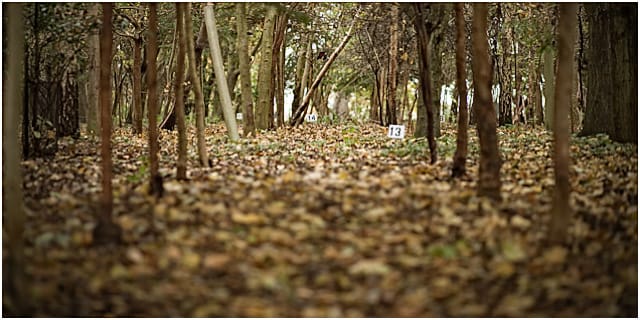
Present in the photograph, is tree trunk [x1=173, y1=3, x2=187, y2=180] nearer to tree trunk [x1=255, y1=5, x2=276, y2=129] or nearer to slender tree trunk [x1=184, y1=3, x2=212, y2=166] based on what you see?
slender tree trunk [x1=184, y1=3, x2=212, y2=166]

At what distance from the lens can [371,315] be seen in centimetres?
365

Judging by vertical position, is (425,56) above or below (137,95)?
below

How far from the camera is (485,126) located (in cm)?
548

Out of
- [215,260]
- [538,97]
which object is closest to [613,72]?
[215,260]

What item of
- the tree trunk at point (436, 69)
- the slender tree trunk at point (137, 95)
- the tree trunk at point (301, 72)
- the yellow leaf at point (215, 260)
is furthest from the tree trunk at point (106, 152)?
the tree trunk at point (301, 72)

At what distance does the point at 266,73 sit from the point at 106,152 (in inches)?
306

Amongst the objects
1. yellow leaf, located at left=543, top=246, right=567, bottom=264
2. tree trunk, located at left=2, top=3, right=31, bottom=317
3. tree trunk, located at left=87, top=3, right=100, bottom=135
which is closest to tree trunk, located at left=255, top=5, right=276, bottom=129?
tree trunk, located at left=87, top=3, right=100, bottom=135

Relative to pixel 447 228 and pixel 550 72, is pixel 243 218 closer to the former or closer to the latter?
pixel 447 228

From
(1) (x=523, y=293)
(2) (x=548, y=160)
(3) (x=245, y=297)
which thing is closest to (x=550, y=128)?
(2) (x=548, y=160)

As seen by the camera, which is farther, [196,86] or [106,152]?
[196,86]

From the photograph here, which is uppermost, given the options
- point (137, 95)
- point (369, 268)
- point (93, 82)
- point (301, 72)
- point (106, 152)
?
point (301, 72)

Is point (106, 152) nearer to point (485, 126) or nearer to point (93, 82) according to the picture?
point (485, 126)

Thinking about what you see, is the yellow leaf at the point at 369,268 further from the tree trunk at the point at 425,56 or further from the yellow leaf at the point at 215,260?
the tree trunk at the point at 425,56

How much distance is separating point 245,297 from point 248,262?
0.29 metres
